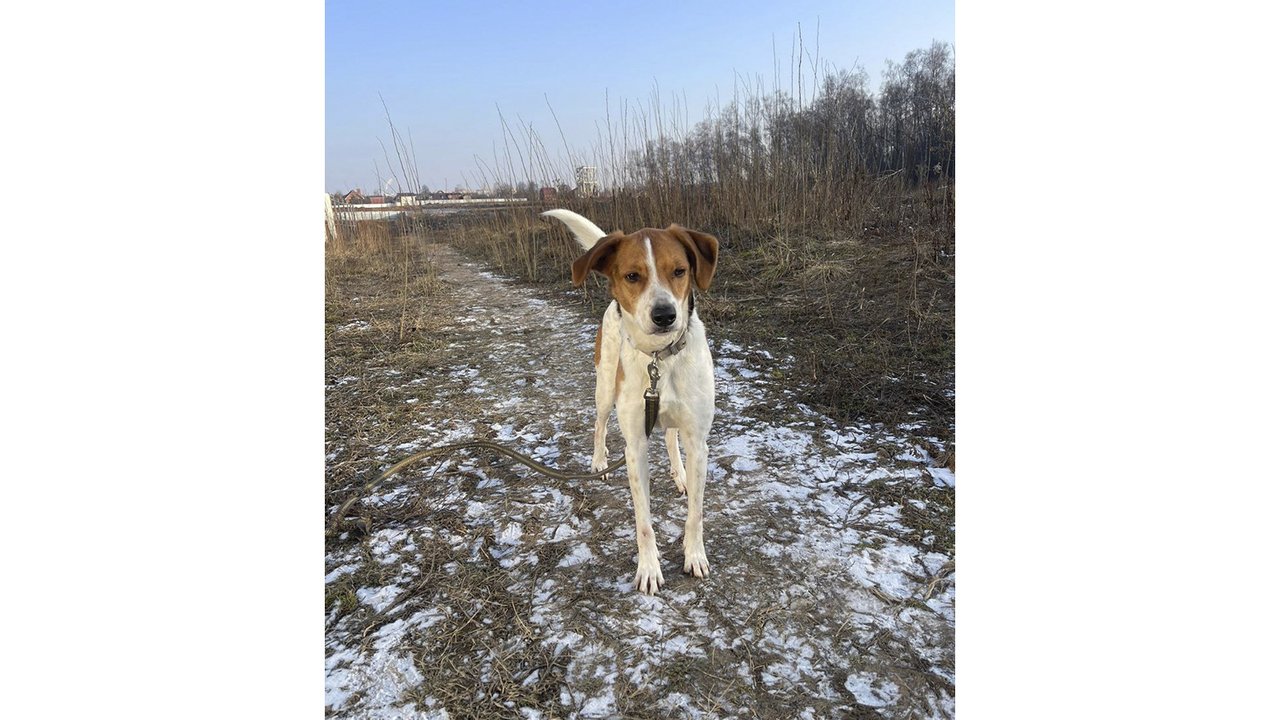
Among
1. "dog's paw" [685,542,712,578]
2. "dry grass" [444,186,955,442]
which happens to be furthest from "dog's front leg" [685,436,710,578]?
"dry grass" [444,186,955,442]

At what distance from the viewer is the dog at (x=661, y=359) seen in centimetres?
173

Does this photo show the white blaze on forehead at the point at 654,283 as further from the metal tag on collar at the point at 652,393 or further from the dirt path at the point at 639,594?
the dirt path at the point at 639,594

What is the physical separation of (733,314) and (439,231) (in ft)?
9.16

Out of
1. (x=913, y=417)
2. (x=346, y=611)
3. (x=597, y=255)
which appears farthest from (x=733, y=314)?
(x=346, y=611)

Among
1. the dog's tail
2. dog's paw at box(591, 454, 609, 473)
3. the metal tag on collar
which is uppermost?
the dog's tail

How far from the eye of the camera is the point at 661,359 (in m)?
1.81

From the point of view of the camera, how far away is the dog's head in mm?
1651

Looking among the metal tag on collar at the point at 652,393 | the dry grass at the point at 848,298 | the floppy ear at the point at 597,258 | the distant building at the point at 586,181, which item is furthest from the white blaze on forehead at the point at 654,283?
the distant building at the point at 586,181

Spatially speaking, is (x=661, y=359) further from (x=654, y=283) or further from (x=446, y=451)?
(x=446, y=451)

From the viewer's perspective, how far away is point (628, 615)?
1.69 m

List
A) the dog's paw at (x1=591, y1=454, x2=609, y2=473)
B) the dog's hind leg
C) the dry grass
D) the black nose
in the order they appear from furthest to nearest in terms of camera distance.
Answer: the dry grass, the dog's paw at (x1=591, y1=454, x2=609, y2=473), the dog's hind leg, the black nose

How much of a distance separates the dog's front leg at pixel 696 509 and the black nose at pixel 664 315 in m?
0.46

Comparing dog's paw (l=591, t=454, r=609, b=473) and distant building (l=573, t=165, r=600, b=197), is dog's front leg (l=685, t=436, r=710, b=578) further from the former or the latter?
distant building (l=573, t=165, r=600, b=197)

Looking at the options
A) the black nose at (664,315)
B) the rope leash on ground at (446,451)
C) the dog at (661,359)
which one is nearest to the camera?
the black nose at (664,315)
